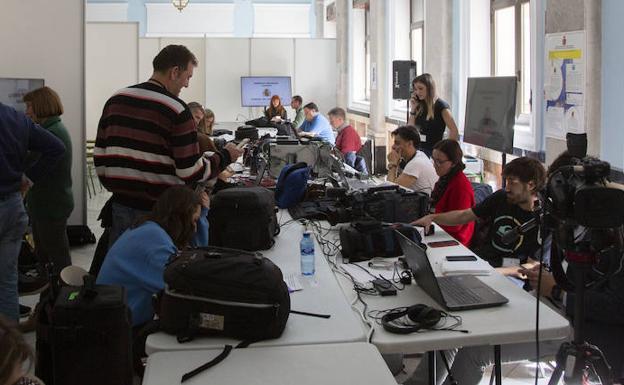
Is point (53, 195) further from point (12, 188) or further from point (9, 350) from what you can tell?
→ point (9, 350)

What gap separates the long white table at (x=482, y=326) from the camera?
209 centimetres

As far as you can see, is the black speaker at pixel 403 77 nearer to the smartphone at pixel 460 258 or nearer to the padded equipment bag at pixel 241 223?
the padded equipment bag at pixel 241 223

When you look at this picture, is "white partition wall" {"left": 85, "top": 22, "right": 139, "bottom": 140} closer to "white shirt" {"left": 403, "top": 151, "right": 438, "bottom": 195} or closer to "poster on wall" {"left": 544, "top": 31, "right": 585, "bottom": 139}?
"white shirt" {"left": 403, "top": 151, "right": 438, "bottom": 195}

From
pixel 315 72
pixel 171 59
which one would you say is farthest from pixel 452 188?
pixel 315 72

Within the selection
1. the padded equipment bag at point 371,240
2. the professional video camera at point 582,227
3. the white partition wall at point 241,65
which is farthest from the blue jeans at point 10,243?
the white partition wall at point 241,65

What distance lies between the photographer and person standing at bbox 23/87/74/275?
14.5ft

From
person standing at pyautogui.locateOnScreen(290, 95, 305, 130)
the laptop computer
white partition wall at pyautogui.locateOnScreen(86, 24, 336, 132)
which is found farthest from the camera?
white partition wall at pyautogui.locateOnScreen(86, 24, 336, 132)

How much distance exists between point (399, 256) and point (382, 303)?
0.60 metres

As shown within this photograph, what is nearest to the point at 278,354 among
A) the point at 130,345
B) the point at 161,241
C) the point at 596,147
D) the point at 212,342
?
the point at 212,342

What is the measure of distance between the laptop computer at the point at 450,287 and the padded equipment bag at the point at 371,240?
1.00 feet

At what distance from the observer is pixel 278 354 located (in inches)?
77.5

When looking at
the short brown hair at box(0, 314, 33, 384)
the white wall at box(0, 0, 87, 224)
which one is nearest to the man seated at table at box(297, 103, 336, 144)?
the white wall at box(0, 0, 87, 224)

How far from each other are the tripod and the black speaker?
545cm

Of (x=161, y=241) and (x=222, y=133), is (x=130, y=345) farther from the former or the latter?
(x=222, y=133)
